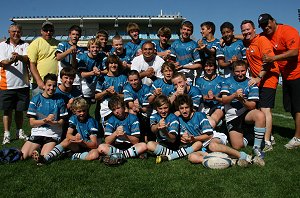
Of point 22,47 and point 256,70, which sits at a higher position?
point 22,47

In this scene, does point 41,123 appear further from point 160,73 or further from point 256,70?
point 256,70

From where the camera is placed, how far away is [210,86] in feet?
19.2

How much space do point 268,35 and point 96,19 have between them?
147 feet

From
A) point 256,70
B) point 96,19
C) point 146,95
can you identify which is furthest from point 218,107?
point 96,19

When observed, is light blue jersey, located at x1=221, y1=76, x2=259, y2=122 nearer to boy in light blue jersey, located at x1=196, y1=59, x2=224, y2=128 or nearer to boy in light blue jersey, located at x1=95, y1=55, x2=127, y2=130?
boy in light blue jersey, located at x1=196, y1=59, x2=224, y2=128

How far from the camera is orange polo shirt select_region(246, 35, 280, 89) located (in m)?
5.50

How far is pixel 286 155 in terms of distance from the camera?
5.00 m

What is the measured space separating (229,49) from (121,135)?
2742mm

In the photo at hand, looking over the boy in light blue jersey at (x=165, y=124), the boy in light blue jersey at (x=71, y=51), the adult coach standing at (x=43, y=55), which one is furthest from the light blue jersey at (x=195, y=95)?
the adult coach standing at (x=43, y=55)

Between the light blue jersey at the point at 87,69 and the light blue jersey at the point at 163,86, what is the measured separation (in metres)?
1.09

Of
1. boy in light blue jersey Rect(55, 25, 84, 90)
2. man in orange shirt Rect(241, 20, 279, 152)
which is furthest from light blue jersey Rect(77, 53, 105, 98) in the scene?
man in orange shirt Rect(241, 20, 279, 152)

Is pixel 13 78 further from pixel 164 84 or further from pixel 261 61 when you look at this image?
pixel 261 61

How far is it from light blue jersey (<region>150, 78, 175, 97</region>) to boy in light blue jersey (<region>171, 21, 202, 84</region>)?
461 mm

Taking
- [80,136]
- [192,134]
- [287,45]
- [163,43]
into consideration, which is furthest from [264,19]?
[80,136]
